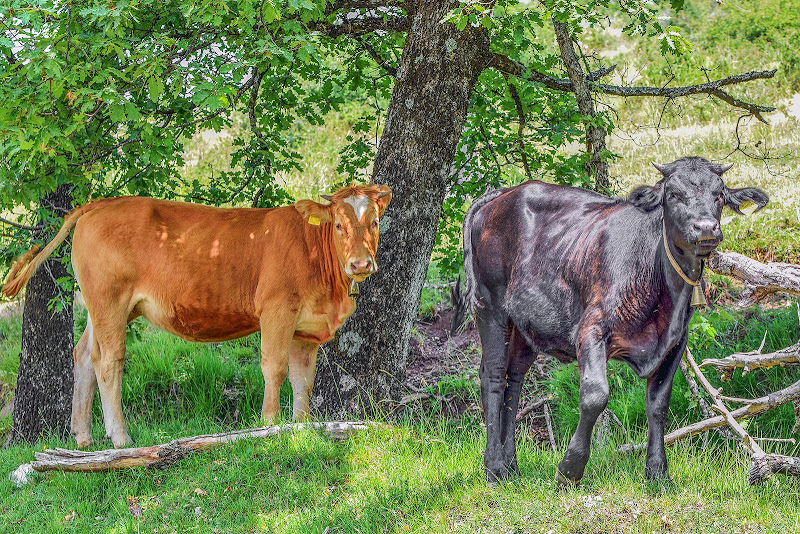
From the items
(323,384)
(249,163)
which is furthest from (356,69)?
(323,384)

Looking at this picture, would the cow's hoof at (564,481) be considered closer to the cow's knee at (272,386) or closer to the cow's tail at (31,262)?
the cow's knee at (272,386)

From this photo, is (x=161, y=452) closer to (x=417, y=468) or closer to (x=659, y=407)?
(x=417, y=468)

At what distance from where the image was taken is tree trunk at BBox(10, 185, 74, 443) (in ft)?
27.0

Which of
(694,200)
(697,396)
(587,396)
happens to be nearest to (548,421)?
(697,396)

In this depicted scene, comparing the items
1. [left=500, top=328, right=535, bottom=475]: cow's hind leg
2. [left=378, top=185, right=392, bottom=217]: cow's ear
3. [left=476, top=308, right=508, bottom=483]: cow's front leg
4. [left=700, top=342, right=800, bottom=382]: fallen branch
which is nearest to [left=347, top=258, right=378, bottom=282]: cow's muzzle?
[left=378, top=185, right=392, bottom=217]: cow's ear

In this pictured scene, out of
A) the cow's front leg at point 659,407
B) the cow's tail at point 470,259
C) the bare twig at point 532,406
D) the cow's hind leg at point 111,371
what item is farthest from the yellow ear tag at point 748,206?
the cow's hind leg at point 111,371

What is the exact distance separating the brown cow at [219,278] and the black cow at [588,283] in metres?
1.27

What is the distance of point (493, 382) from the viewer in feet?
16.8

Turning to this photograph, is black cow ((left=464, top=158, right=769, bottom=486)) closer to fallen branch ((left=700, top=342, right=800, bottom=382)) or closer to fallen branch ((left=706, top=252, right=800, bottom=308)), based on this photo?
fallen branch ((left=706, top=252, right=800, bottom=308))

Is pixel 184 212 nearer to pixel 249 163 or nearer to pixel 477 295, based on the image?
pixel 249 163

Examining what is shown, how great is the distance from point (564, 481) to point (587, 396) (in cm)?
59

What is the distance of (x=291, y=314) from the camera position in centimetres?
629

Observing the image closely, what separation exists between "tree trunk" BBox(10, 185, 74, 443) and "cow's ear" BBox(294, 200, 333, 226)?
128 inches

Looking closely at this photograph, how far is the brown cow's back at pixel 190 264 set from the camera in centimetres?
645
